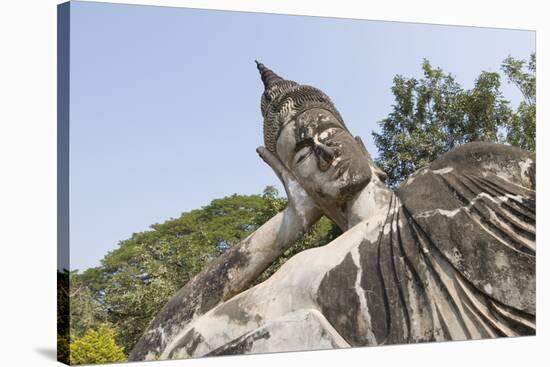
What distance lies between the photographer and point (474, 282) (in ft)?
21.4

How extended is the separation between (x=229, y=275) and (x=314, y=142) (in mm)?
1334

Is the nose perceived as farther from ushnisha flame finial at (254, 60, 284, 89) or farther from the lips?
ushnisha flame finial at (254, 60, 284, 89)

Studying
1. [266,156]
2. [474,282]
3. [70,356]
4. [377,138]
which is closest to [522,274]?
[474,282]

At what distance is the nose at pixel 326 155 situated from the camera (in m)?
7.05

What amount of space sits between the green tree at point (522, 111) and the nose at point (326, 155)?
18.5 feet

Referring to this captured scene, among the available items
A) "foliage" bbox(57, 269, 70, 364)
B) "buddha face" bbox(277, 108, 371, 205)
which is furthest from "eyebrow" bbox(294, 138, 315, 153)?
"foliage" bbox(57, 269, 70, 364)

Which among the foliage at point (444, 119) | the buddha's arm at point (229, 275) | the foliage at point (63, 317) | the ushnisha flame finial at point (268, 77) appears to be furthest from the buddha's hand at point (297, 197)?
the foliage at point (444, 119)

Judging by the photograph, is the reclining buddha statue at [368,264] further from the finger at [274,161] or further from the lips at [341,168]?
the finger at [274,161]

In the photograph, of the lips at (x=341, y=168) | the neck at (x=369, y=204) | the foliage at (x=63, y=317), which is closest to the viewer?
the foliage at (x=63, y=317)

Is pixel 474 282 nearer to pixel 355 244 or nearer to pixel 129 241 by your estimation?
pixel 355 244

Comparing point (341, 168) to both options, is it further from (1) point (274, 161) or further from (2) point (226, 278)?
(2) point (226, 278)

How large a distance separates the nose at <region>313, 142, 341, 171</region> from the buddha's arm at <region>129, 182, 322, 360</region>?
0.37 m

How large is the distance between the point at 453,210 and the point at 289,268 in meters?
1.39

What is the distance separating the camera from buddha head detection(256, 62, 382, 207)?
7.02 m
